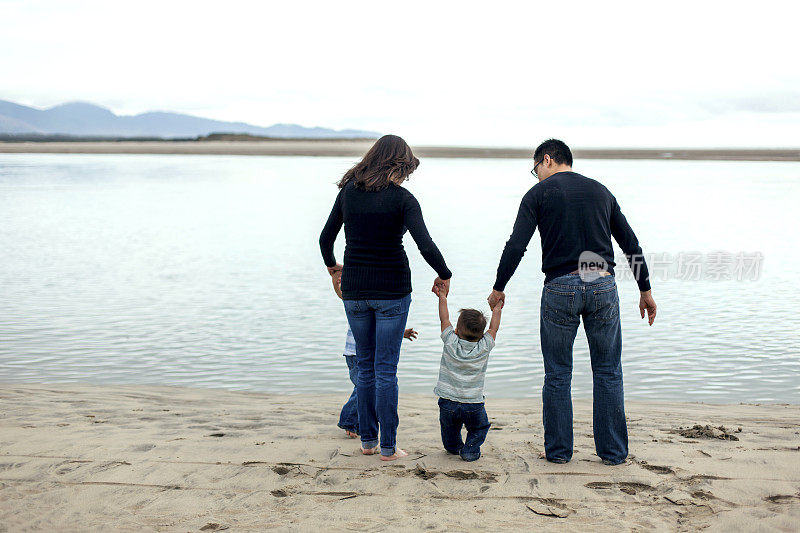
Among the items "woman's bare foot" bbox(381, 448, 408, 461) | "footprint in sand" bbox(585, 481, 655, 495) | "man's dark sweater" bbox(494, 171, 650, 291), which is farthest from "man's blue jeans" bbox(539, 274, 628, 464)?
"woman's bare foot" bbox(381, 448, 408, 461)

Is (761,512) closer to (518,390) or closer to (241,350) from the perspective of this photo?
(518,390)

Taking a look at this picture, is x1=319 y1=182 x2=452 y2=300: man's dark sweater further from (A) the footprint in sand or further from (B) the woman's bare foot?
(A) the footprint in sand

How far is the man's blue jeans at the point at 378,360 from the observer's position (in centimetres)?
447

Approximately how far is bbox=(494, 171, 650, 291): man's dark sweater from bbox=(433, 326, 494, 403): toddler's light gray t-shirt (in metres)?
0.37

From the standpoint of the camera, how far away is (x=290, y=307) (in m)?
10.5

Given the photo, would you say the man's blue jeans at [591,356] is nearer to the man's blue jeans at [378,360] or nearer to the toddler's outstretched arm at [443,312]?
the toddler's outstretched arm at [443,312]

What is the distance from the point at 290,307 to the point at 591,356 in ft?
21.3

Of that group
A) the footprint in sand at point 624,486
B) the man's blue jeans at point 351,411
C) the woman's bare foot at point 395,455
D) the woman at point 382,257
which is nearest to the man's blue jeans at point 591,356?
the footprint in sand at point 624,486

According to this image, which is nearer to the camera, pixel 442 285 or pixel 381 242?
pixel 381 242

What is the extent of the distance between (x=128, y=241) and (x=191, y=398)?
40.4 ft

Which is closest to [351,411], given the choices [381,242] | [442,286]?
[442,286]

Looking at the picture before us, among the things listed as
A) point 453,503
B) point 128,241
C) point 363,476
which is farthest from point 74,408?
point 128,241

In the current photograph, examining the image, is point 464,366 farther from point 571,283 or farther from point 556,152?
point 556,152

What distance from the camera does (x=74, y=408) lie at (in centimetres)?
588
